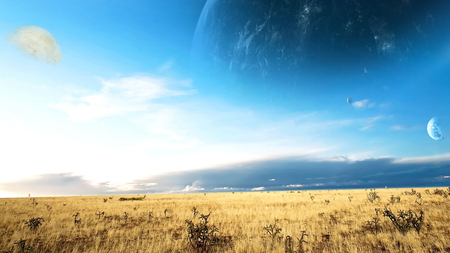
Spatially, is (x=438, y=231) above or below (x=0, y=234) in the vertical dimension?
below

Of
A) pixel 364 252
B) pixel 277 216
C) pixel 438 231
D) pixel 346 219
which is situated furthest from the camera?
pixel 277 216

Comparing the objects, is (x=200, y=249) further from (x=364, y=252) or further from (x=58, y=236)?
(x=58, y=236)

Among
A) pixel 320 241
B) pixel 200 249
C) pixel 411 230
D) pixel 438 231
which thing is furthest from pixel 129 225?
pixel 438 231

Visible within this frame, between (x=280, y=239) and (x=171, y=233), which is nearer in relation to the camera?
(x=280, y=239)

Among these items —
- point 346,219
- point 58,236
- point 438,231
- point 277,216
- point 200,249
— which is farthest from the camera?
point 277,216

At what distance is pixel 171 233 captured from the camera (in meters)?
13.1

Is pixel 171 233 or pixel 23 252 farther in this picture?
pixel 171 233

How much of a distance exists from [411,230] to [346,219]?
4374mm

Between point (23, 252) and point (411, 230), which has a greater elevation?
point (23, 252)

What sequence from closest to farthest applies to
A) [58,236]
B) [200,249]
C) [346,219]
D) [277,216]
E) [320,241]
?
[200,249] < [320,241] < [58,236] < [346,219] < [277,216]

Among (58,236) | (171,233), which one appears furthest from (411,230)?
(58,236)

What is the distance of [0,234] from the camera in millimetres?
13016

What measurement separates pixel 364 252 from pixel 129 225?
13.7 meters

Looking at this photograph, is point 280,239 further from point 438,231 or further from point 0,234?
point 0,234
